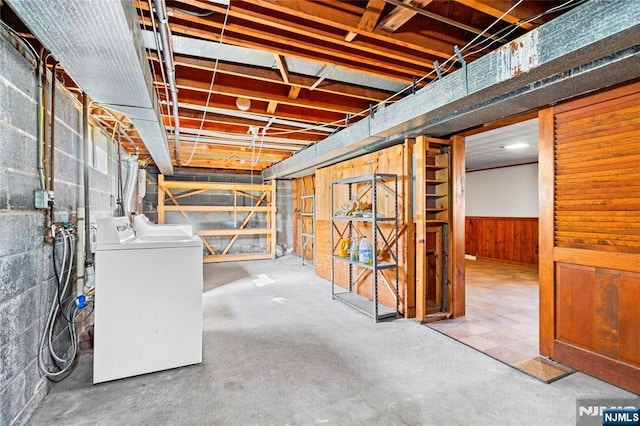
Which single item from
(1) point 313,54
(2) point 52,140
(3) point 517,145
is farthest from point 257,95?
(3) point 517,145

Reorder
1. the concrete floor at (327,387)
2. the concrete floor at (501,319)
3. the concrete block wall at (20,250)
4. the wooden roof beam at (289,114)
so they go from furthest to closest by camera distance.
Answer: the wooden roof beam at (289,114), the concrete floor at (501,319), the concrete floor at (327,387), the concrete block wall at (20,250)

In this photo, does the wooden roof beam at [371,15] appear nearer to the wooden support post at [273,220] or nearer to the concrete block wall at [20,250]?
the concrete block wall at [20,250]

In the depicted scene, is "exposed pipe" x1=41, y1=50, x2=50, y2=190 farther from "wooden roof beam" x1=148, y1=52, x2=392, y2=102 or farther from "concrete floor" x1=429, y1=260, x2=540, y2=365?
"concrete floor" x1=429, y1=260, x2=540, y2=365

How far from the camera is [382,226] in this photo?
149 inches

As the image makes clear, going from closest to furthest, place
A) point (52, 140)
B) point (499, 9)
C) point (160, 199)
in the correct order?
point (499, 9) → point (52, 140) → point (160, 199)

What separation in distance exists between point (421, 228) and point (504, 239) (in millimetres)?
4832

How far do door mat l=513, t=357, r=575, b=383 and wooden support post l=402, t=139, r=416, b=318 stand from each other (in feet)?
3.82

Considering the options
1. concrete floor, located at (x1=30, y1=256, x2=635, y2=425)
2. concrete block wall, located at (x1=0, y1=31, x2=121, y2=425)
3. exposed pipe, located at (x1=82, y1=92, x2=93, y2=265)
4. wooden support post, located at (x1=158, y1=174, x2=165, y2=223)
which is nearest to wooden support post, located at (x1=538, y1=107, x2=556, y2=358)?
concrete floor, located at (x1=30, y1=256, x2=635, y2=425)

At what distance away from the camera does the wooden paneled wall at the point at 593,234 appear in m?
1.96

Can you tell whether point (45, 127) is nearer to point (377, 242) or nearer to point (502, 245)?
point (377, 242)

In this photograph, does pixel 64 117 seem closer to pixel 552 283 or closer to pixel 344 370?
pixel 344 370

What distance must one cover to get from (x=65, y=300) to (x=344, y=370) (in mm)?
2091

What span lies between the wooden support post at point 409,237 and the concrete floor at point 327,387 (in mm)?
345

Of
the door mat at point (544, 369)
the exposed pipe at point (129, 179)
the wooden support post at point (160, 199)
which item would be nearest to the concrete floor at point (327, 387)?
the door mat at point (544, 369)
